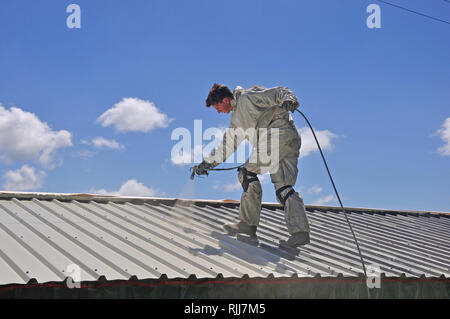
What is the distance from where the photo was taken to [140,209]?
652 centimetres

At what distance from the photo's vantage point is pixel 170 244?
16.2 feet

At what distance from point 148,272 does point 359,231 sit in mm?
4589

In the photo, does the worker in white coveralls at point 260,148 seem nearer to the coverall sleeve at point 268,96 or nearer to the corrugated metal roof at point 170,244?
the coverall sleeve at point 268,96

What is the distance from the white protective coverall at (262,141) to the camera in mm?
5832

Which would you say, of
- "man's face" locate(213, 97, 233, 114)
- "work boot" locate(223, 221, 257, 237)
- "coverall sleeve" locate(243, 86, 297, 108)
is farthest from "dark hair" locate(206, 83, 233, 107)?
"work boot" locate(223, 221, 257, 237)

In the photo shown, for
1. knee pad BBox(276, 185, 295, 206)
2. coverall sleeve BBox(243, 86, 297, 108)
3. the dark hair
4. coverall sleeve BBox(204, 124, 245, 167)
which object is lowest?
knee pad BBox(276, 185, 295, 206)

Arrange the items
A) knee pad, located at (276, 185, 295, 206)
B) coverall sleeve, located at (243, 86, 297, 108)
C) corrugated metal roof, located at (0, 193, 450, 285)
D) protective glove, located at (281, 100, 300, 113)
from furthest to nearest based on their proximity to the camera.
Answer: coverall sleeve, located at (243, 86, 297, 108) < knee pad, located at (276, 185, 295, 206) < protective glove, located at (281, 100, 300, 113) < corrugated metal roof, located at (0, 193, 450, 285)

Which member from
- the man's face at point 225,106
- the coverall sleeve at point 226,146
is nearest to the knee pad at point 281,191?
the coverall sleeve at point 226,146

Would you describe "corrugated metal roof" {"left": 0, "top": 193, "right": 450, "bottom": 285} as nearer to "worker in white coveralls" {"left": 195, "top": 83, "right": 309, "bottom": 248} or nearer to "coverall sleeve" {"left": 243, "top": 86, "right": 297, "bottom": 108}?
"worker in white coveralls" {"left": 195, "top": 83, "right": 309, "bottom": 248}

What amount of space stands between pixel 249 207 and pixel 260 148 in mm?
719

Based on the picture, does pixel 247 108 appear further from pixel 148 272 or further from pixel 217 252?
pixel 148 272

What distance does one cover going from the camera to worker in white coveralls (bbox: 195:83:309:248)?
19.0 ft

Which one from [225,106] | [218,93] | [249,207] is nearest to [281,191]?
[249,207]
